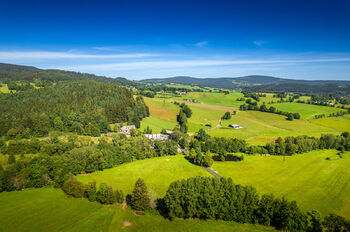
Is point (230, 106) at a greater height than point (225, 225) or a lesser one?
greater

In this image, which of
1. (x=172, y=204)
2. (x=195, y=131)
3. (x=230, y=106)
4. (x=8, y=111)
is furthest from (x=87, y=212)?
(x=230, y=106)

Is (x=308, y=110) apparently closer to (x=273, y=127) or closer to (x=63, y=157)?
(x=273, y=127)

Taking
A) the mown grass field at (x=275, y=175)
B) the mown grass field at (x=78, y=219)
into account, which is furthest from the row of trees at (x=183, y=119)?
the mown grass field at (x=78, y=219)

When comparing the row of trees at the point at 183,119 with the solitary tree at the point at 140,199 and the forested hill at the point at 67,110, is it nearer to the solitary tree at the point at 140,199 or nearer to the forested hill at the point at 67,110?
the forested hill at the point at 67,110

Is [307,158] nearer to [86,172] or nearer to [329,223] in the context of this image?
[329,223]

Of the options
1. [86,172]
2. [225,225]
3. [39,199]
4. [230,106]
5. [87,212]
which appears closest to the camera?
[225,225]

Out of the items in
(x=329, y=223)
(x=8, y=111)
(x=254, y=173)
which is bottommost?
(x=254, y=173)

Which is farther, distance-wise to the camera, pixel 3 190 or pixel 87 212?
pixel 3 190
